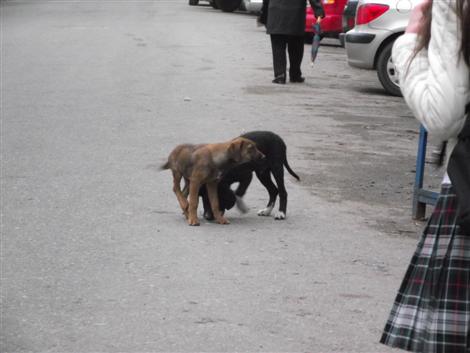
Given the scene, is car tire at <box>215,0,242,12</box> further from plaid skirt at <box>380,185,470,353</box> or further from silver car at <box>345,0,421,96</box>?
plaid skirt at <box>380,185,470,353</box>

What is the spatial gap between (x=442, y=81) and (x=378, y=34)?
39.4 feet

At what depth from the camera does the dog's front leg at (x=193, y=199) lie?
7188 mm

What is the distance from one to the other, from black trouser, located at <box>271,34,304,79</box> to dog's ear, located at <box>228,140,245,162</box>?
8923 millimetres

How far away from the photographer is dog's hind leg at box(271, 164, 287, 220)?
7.62m

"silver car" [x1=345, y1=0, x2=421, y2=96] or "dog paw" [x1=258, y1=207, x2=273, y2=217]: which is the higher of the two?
"dog paw" [x1=258, y1=207, x2=273, y2=217]

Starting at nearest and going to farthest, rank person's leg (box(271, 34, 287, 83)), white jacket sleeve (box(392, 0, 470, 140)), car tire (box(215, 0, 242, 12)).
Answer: white jacket sleeve (box(392, 0, 470, 140)) → person's leg (box(271, 34, 287, 83)) → car tire (box(215, 0, 242, 12))

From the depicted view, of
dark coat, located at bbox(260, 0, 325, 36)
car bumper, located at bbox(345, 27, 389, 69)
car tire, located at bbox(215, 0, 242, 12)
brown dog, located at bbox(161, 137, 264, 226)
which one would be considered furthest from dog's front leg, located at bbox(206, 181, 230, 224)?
car tire, located at bbox(215, 0, 242, 12)

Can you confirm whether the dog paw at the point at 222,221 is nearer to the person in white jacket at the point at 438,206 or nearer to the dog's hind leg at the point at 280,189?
the dog's hind leg at the point at 280,189

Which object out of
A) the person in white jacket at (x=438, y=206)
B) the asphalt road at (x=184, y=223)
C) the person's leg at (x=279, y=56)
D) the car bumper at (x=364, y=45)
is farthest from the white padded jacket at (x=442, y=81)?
the person's leg at (x=279, y=56)

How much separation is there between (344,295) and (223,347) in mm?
1094

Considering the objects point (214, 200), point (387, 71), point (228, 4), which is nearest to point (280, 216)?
point (214, 200)

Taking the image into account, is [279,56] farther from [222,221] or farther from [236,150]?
[236,150]

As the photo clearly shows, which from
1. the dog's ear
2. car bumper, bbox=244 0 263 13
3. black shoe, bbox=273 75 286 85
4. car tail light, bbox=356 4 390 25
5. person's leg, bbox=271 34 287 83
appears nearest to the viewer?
the dog's ear

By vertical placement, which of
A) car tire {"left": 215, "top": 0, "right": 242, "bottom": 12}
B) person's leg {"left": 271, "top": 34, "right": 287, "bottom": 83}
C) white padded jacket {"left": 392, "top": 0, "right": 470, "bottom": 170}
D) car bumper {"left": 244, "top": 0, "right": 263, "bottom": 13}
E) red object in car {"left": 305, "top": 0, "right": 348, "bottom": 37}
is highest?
white padded jacket {"left": 392, "top": 0, "right": 470, "bottom": 170}
